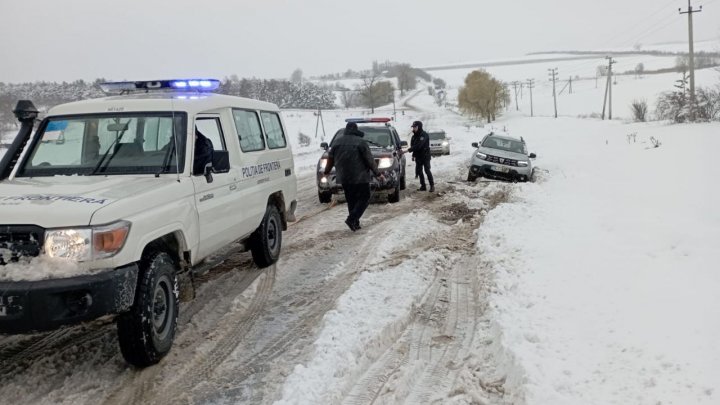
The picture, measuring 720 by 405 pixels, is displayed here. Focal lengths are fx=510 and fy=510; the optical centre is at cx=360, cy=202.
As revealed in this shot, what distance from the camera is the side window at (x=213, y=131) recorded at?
5184mm

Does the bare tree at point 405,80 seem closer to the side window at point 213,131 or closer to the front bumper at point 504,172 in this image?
the front bumper at point 504,172

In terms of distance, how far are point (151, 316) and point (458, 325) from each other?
2.60 meters

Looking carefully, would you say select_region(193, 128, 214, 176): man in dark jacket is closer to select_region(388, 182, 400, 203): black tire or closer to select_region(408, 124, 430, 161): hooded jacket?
select_region(388, 182, 400, 203): black tire

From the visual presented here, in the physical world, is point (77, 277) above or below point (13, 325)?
above

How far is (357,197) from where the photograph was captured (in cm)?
859

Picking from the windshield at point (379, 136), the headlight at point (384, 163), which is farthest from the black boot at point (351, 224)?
the windshield at point (379, 136)

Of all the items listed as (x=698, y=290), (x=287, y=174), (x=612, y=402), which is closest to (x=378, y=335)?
(x=612, y=402)

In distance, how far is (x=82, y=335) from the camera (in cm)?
449

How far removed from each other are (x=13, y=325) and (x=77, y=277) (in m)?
0.46

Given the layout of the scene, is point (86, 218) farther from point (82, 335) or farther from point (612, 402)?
point (612, 402)

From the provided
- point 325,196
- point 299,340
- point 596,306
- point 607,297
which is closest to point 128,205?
point 299,340

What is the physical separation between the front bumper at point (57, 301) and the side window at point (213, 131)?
215cm

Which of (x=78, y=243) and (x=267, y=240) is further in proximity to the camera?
(x=267, y=240)

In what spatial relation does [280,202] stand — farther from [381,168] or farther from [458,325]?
[381,168]
